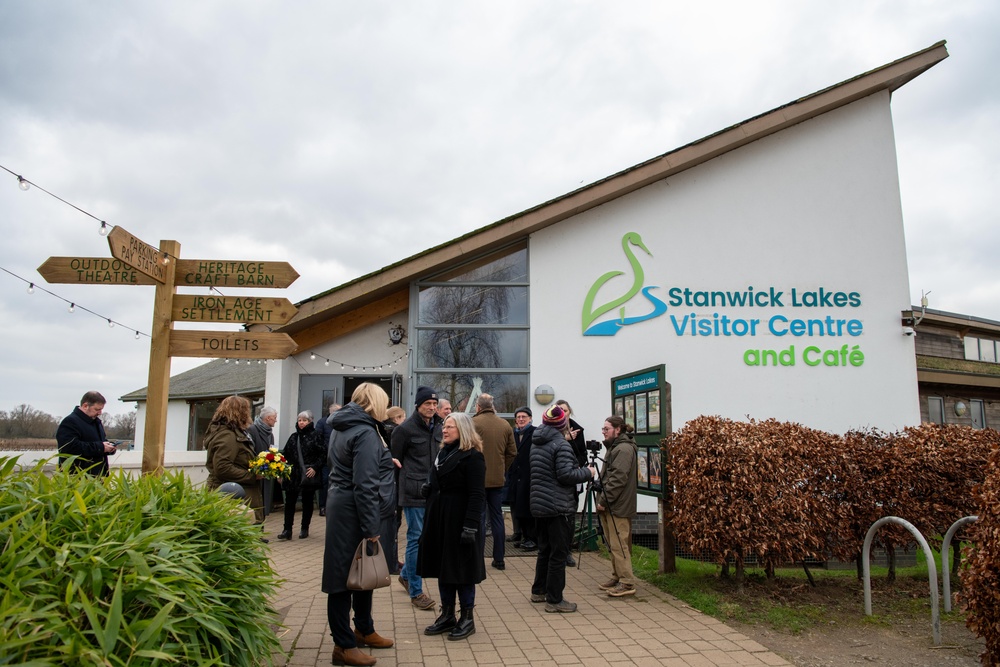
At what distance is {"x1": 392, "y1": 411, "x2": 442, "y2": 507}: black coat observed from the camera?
21.8ft

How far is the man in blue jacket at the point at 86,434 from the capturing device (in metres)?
6.83

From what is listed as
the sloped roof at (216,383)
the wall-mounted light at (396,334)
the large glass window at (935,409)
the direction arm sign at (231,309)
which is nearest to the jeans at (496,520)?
the direction arm sign at (231,309)

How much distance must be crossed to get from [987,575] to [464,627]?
3.57 m

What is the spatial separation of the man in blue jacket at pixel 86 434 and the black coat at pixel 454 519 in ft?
10.9

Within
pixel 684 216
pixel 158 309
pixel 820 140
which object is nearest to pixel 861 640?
pixel 158 309

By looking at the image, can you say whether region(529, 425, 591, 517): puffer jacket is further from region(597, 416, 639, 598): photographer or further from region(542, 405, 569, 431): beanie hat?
region(597, 416, 639, 598): photographer

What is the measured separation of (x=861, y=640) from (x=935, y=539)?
8.39 ft

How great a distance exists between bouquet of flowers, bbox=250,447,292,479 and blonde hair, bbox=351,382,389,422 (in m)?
3.32

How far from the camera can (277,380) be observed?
13.3m

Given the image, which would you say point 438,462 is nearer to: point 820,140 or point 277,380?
point 277,380

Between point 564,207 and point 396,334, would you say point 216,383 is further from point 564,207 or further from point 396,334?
point 564,207

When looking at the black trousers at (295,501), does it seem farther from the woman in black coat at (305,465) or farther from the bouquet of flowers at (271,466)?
the bouquet of flowers at (271,466)

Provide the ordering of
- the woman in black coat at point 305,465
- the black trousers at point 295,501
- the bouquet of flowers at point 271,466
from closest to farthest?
1. the bouquet of flowers at point 271,466
2. the woman in black coat at point 305,465
3. the black trousers at point 295,501

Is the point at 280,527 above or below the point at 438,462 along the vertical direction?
below
